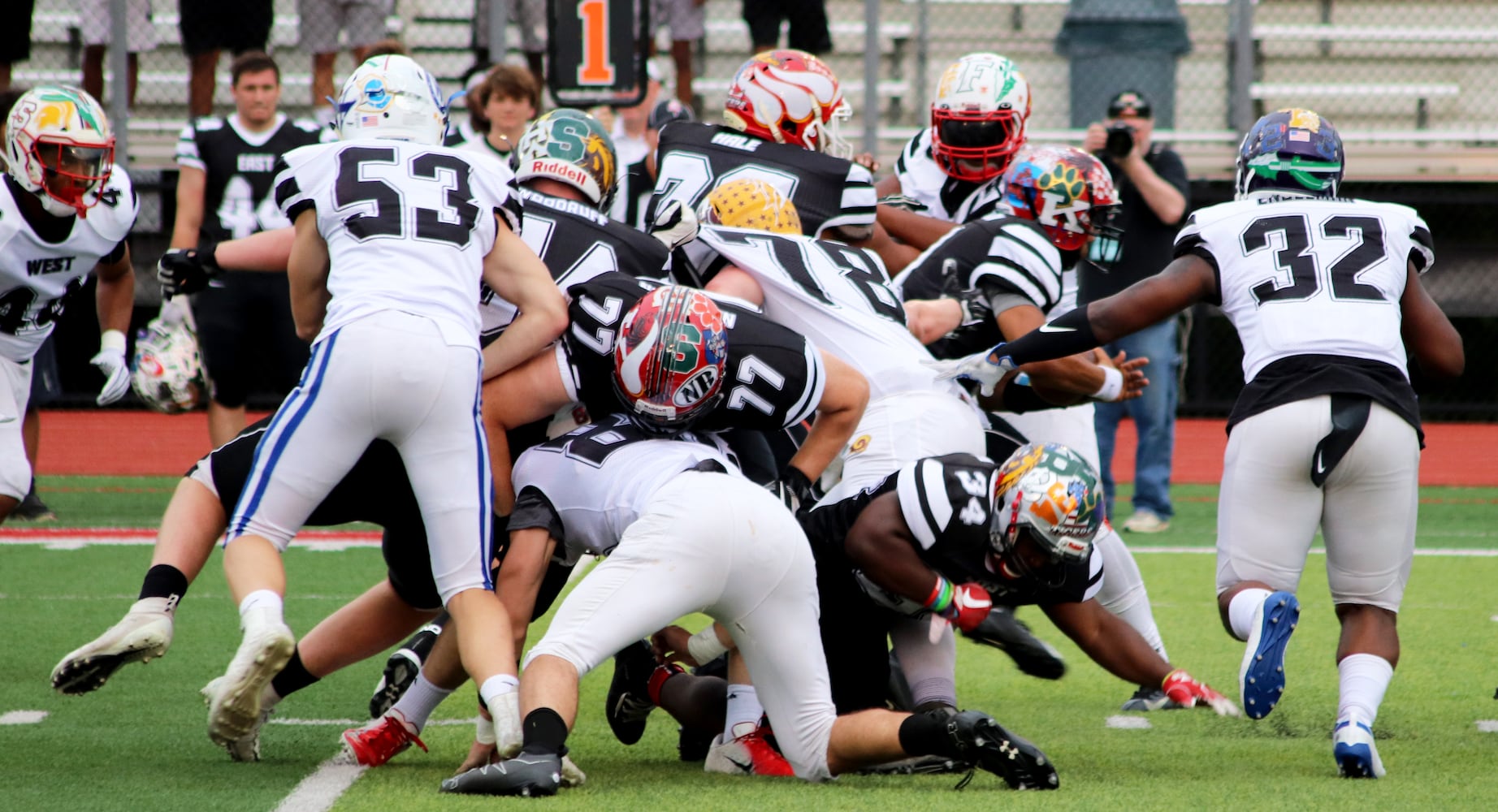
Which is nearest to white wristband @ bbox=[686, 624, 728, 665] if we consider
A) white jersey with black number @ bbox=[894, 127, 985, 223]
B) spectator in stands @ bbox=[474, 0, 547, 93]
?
white jersey with black number @ bbox=[894, 127, 985, 223]

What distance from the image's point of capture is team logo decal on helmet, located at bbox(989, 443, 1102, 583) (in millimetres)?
3562

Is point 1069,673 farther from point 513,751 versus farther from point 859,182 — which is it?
point 513,751

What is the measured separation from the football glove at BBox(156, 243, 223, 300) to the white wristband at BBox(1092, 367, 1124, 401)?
7.62 feet

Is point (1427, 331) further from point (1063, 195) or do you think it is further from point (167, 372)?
point (167, 372)

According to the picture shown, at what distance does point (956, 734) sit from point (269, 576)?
150cm

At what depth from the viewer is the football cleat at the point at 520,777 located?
3.31m

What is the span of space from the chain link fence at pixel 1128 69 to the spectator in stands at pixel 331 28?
0.04 feet

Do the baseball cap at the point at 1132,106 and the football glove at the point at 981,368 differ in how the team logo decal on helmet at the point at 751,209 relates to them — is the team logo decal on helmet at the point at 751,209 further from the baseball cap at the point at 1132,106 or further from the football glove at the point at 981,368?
the baseball cap at the point at 1132,106

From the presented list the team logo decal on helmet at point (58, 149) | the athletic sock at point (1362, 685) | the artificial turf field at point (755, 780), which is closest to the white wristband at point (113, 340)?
the team logo decal on helmet at point (58, 149)

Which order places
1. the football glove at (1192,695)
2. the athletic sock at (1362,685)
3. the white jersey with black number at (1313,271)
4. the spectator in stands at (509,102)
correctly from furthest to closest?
1. the spectator in stands at (509,102)
2. the football glove at (1192,695)
3. the white jersey with black number at (1313,271)
4. the athletic sock at (1362,685)

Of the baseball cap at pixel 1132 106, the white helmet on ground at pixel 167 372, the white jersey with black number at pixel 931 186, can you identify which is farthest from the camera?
the baseball cap at pixel 1132 106

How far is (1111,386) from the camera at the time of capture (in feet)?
14.6

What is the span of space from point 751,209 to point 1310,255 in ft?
4.68

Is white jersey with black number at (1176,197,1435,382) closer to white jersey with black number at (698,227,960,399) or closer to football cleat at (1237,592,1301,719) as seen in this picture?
Answer: football cleat at (1237,592,1301,719)
